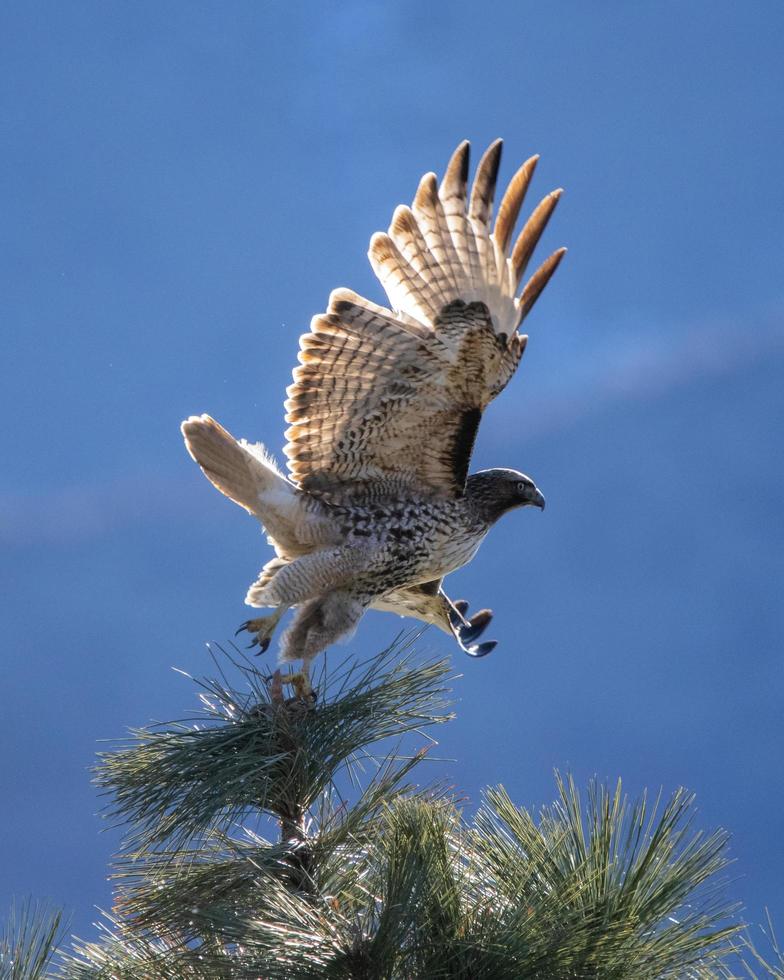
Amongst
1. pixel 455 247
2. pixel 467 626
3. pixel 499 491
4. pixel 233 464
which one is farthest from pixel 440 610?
pixel 455 247

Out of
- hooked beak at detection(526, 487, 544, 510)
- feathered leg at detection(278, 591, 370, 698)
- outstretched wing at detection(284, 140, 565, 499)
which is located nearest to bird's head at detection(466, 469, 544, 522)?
hooked beak at detection(526, 487, 544, 510)

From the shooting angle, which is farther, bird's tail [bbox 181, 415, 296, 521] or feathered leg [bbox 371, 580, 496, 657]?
feathered leg [bbox 371, 580, 496, 657]

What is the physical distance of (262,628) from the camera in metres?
4.15

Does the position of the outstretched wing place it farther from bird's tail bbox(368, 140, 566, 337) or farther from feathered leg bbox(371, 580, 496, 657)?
feathered leg bbox(371, 580, 496, 657)

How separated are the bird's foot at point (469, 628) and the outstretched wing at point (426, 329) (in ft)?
2.88

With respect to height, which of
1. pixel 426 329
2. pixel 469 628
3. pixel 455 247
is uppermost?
pixel 455 247

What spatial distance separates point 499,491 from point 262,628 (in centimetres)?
100

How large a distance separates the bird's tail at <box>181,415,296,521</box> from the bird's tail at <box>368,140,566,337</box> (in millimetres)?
673

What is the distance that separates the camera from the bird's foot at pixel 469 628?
467 cm

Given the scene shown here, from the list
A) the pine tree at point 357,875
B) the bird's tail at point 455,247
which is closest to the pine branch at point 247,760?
the pine tree at point 357,875

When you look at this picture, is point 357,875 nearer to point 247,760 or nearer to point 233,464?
point 247,760

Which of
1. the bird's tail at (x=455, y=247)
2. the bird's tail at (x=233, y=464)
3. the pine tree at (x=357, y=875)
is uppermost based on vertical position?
the bird's tail at (x=455, y=247)

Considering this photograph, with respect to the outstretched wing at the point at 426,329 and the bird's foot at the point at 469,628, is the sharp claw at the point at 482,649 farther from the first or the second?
the outstretched wing at the point at 426,329

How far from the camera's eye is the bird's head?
14.8 feet
